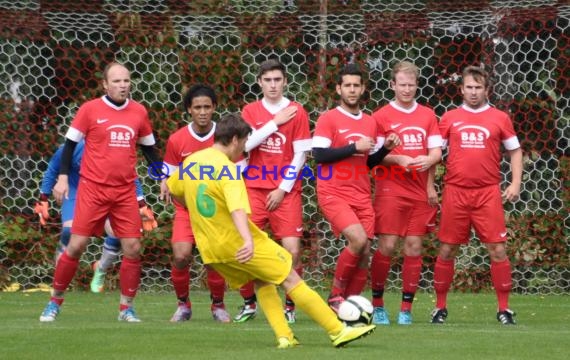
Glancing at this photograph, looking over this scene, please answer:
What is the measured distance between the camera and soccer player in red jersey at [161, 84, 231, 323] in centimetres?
928

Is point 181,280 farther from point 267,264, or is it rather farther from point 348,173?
point 267,264

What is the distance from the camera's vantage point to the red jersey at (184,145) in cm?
939

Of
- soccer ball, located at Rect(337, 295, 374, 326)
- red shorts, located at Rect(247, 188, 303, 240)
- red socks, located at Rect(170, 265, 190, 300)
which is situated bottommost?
red socks, located at Rect(170, 265, 190, 300)

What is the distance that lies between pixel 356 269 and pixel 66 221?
3.44 meters

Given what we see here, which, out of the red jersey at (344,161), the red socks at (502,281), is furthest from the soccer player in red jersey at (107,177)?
the red socks at (502,281)

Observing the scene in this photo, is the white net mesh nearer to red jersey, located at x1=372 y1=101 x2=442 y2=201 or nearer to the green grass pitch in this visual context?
the green grass pitch

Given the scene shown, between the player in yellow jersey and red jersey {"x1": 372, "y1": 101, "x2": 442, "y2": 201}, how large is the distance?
2171 mm

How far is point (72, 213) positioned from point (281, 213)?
311 cm

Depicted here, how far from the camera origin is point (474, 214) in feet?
30.2

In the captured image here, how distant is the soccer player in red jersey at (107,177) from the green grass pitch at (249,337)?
0.39 meters

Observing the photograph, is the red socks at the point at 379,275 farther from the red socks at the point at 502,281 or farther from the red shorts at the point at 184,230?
the red shorts at the point at 184,230

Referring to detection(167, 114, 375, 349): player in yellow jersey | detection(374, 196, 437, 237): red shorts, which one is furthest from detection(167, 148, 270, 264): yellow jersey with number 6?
detection(374, 196, 437, 237): red shorts

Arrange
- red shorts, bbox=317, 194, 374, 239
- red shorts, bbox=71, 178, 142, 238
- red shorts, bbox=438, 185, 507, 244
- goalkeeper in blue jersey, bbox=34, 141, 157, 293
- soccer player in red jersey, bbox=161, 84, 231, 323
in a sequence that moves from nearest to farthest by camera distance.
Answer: red shorts, bbox=317, 194, 374, 239, red shorts, bbox=71, 178, 142, 238, red shorts, bbox=438, 185, 507, 244, soccer player in red jersey, bbox=161, 84, 231, 323, goalkeeper in blue jersey, bbox=34, 141, 157, 293

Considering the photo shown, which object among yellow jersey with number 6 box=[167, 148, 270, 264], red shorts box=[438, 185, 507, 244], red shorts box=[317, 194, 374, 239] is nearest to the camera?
yellow jersey with number 6 box=[167, 148, 270, 264]
